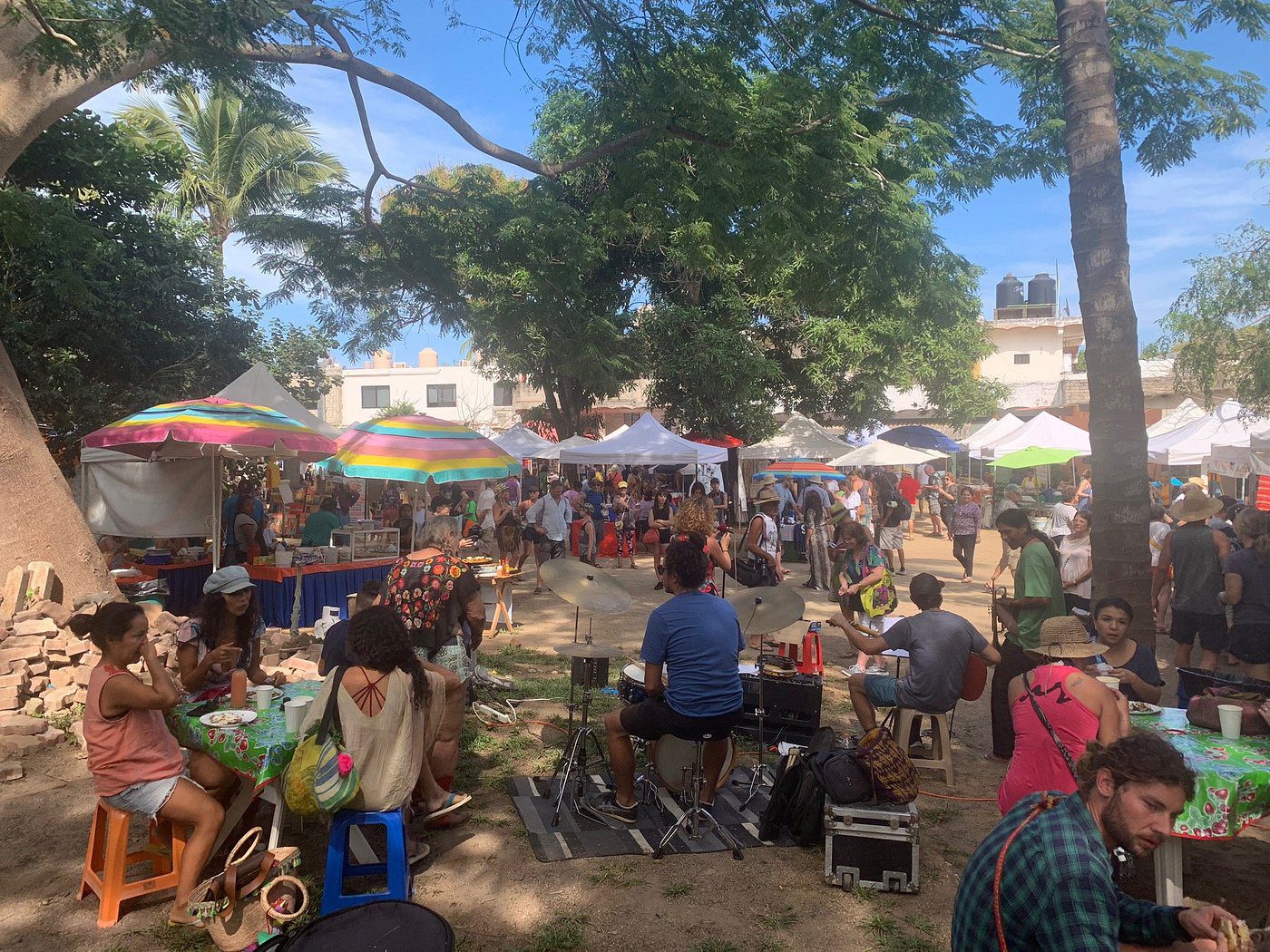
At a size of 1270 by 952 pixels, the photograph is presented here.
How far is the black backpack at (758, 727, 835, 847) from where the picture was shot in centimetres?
462

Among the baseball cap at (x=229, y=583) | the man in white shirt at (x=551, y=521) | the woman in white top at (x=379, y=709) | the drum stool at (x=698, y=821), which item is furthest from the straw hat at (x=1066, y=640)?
the man in white shirt at (x=551, y=521)

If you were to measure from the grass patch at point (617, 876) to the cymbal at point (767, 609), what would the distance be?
4.67ft

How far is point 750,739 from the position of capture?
6.32 metres

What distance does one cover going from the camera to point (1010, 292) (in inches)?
2057

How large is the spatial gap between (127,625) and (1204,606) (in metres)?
7.44

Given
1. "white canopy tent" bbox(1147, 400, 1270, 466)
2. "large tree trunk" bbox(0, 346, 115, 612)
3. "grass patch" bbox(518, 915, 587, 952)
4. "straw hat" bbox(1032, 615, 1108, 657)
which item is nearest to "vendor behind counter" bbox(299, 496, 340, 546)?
"large tree trunk" bbox(0, 346, 115, 612)

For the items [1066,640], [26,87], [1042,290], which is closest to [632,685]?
[1066,640]

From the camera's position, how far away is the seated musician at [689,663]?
4.46 metres

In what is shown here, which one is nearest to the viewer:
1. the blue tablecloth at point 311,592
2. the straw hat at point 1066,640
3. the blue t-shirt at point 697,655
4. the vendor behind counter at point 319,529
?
the straw hat at point 1066,640

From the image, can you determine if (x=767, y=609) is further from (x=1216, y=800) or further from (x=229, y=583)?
(x=229, y=583)

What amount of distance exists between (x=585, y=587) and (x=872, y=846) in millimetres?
2028

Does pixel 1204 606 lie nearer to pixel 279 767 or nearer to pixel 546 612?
pixel 279 767

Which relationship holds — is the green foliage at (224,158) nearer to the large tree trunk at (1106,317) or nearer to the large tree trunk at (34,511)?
the large tree trunk at (34,511)

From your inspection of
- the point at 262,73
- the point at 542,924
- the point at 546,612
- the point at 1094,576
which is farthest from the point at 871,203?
the point at 546,612
